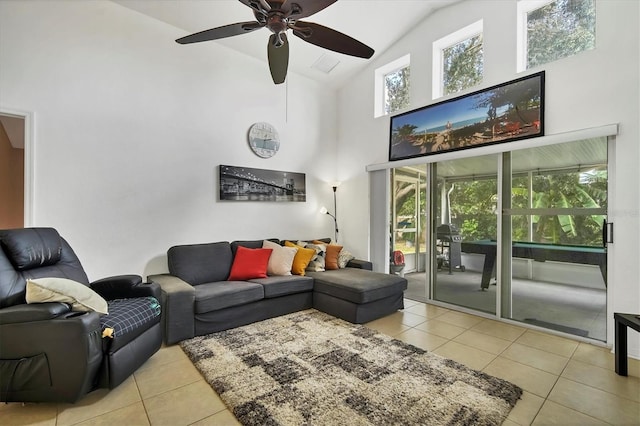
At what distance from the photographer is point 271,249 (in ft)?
12.8

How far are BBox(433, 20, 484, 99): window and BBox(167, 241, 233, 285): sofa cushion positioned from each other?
11.6 feet

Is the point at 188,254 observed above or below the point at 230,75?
below

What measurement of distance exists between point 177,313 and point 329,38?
274 cm

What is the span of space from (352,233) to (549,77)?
3252 millimetres

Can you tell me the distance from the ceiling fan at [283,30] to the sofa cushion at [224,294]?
214 centimetres

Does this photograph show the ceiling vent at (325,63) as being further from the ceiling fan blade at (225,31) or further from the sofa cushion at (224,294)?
the sofa cushion at (224,294)

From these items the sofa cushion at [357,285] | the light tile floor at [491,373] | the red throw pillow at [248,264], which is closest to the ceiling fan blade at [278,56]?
the red throw pillow at [248,264]

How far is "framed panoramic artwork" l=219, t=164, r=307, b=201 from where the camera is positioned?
4.03m

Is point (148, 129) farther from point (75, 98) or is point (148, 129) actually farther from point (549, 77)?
point (549, 77)

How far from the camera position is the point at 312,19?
3.70 m

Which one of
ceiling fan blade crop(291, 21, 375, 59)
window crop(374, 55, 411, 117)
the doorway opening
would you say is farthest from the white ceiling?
the doorway opening

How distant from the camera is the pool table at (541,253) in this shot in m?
2.85

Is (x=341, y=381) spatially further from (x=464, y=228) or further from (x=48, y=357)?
(x=464, y=228)

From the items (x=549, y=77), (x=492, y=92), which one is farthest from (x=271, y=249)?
(x=549, y=77)
